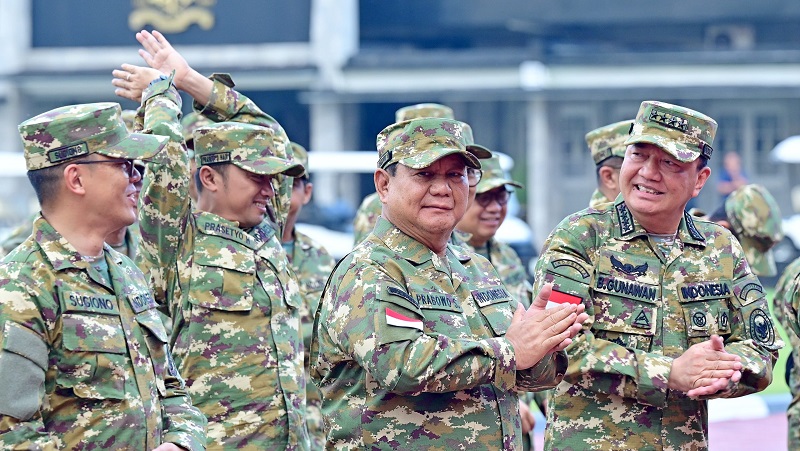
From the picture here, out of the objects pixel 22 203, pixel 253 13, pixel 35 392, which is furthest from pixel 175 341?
pixel 253 13

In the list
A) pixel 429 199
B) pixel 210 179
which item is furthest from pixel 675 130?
pixel 210 179

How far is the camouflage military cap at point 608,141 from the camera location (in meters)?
7.63

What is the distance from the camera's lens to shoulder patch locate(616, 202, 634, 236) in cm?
519

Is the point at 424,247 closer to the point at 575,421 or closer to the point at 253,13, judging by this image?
the point at 575,421

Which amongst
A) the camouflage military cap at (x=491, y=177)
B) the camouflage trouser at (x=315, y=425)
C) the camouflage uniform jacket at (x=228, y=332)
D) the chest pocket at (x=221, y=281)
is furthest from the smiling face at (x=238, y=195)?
the camouflage military cap at (x=491, y=177)

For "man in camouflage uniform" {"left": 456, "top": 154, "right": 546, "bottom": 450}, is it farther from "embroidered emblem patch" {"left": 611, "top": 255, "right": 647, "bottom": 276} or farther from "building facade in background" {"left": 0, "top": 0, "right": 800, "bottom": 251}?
"building facade in background" {"left": 0, "top": 0, "right": 800, "bottom": 251}

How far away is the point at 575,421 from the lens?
16.9ft

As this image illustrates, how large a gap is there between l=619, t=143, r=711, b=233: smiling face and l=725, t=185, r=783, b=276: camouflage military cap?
2.49 metres

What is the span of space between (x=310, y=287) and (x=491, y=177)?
4.00 ft

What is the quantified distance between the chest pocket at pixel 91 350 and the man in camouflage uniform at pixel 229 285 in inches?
57.6

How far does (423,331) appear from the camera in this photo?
14.4 feet

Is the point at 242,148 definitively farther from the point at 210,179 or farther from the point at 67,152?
the point at 67,152

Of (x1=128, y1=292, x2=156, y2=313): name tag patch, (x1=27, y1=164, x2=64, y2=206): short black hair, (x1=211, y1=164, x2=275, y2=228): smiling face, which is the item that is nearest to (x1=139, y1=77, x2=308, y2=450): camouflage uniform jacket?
(x1=211, y1=164, x2=275, y2=228): smiling face

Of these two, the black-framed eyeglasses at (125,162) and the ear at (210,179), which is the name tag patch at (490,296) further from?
the ear at (210,179)
